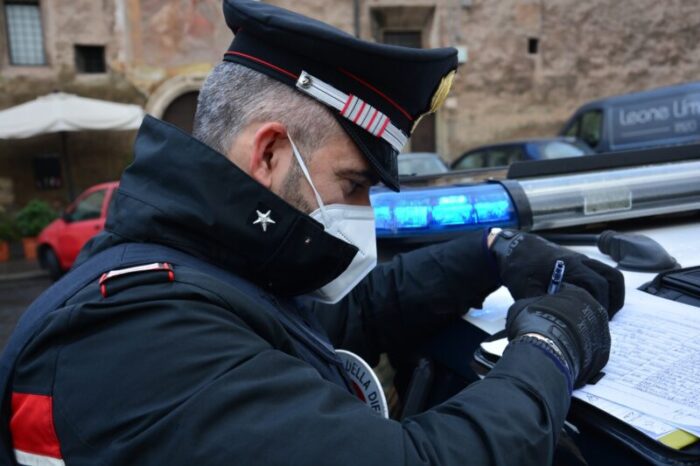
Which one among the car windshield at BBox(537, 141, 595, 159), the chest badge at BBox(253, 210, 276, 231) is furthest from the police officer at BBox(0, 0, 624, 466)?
the car windshield at BBox(537, 141, 595, 159)

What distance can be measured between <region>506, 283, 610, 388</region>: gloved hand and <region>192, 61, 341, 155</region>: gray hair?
1.55 ft

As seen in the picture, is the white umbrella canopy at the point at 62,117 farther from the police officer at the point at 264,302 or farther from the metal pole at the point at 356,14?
the police officer at the point at 264,302

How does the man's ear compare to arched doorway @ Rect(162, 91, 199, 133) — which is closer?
the man's ear

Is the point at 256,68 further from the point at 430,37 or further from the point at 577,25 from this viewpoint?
the point at 577,25

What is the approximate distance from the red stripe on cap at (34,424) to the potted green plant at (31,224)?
10.6 meters

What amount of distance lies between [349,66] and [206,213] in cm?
37

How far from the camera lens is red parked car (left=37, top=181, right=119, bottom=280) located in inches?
317

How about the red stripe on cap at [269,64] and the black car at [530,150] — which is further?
the black car at [530,150]

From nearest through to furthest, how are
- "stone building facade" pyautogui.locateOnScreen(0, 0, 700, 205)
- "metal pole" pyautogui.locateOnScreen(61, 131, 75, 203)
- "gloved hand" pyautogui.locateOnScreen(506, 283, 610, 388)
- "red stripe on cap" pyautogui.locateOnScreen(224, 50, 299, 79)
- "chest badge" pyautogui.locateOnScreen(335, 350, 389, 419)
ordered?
"gloved hand" pyautogui.locateOnScreen(506, 283, 610, 388) → "red stripe on cap" pyautogui.locateOnScreen(224, 50, 299, 79) → "chest badge" pyautogui.locateOnScreen(335, 350, 389, 419) → "metal pole" pyautogui.locateOnScreen(61, 131, 75, 203) → "stone building facade" pyautogui.locateOnScreen(0, 0, 700, 205)

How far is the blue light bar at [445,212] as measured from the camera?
1693 mm

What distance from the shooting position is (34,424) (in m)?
0.84

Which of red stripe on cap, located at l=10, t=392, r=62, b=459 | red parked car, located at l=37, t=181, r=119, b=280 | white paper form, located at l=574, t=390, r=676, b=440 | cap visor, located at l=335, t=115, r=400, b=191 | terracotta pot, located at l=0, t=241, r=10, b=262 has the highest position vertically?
cap visor, located at l=335, t=115, r=400, b=191

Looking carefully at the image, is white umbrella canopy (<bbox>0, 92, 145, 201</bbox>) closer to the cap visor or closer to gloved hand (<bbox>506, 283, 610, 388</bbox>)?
the cap visor

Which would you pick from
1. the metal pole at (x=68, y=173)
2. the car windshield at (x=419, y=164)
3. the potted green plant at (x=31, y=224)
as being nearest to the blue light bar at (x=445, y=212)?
the car windshield at (x=419, y=164)
